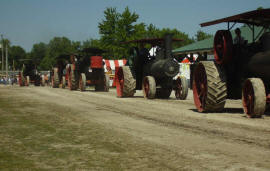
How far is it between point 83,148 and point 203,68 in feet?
18.4

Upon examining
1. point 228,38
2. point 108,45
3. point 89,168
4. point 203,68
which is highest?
point 108,45

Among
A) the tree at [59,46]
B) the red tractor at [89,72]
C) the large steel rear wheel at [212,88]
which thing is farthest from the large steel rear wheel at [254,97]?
the tree at [59,46]

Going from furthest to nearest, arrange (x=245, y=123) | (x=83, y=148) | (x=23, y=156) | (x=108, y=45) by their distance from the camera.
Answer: (x=108, y=45)
(x=245, y=123)
(x=83, y=148)
(x=23, y=156)

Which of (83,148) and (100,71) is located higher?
(100,71)

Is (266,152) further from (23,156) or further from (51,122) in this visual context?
(51,122)

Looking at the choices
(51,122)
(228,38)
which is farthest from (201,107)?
(51,122)

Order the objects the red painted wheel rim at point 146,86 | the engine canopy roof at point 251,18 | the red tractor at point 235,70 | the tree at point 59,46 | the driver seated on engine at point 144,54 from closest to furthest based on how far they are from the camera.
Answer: the red tractor at point 235,70
the engine canopy roof at point 251,18
the red painted wheel rim at point 146,86
the driver seated on engine at point 144,54
the tree at point 59,46

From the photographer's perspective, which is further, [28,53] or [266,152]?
[28,53]

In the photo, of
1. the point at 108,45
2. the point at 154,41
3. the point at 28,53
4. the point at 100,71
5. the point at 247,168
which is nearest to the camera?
the point at 247,168

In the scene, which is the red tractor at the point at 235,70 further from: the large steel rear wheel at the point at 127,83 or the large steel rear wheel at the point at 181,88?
the large steel rear wheel at the point at 127,83

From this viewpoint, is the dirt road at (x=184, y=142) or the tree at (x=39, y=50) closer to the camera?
the dirt road at (x=184, y=142)

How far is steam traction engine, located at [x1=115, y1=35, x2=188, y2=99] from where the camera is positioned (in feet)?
51.0

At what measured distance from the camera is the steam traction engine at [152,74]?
51.0 feet

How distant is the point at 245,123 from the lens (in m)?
7.22
